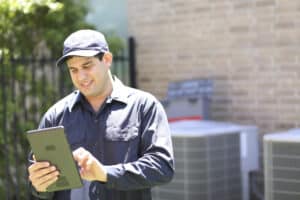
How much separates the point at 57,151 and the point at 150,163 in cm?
41

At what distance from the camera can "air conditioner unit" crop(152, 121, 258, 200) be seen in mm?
5188

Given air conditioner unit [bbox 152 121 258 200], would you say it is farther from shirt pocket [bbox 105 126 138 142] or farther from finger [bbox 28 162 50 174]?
finger [bbox 28 162 50 174]

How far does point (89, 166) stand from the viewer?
251 cm

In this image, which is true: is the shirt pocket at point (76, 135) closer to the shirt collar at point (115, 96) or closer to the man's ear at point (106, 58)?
the shirt collar at point (115, 96)

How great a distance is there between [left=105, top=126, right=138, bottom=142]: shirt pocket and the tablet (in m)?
0.31

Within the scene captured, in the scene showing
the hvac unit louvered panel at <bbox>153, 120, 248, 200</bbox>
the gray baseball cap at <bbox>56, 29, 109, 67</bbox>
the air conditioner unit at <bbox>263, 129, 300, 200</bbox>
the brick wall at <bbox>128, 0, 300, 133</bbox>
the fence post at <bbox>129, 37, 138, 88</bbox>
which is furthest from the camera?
the fence post at <bbox>129, 37, 138, 88</bbox>

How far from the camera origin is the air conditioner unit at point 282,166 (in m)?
4.39

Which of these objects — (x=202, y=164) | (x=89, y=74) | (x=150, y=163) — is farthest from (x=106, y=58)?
(x=202, y=164)

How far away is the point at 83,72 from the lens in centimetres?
280

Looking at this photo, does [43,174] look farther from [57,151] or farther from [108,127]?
[108,127]

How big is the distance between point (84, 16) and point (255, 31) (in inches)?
80.1

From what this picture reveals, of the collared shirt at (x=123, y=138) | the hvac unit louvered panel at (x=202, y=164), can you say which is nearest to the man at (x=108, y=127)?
the collared shirt at (x=123, y=138)

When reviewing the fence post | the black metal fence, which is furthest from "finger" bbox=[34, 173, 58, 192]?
the fence post

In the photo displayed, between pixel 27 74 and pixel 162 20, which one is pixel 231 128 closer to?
pixel 162 20
